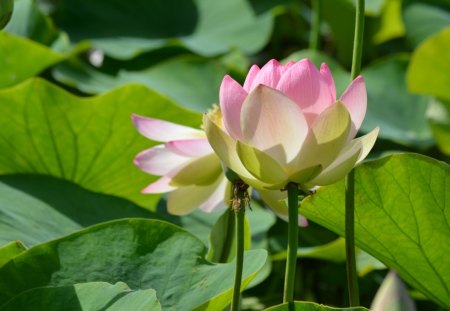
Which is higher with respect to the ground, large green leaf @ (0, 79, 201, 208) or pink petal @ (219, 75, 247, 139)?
large green leaf @ (0, 79, 201, 208)

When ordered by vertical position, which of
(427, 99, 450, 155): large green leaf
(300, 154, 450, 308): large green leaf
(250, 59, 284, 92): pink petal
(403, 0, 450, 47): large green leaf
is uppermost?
(403, 0, 450, 47): large green leaf

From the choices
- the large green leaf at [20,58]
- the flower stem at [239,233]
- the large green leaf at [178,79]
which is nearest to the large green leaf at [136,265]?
the flower stem at [239,233]

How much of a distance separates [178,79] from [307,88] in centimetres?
107

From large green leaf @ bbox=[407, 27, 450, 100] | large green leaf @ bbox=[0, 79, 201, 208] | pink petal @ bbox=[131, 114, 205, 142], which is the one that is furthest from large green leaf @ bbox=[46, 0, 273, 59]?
pink petal @ bbox=[131, 114, 205, 142]

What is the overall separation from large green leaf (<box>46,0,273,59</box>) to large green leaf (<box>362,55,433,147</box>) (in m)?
0.30

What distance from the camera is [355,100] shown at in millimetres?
682

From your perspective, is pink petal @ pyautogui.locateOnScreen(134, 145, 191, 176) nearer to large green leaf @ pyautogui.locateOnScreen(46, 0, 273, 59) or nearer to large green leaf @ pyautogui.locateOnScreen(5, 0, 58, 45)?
large green leaf @ pyautogui.locateOnScreen(5, 0, 58, 45)

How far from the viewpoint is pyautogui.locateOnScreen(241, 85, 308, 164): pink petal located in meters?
0.65

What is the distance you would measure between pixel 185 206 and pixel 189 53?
1.07 m

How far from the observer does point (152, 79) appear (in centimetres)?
175

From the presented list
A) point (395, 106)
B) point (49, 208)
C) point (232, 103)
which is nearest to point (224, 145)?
point (232, 103)

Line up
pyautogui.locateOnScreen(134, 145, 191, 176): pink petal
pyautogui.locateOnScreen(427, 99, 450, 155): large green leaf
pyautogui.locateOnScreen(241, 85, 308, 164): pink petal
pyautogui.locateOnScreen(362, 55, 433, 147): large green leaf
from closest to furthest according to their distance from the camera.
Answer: pyautogui.locateOnScreen(241, 85, 308, 164): pink petal < pyautogui.locateOnScreen(134, 145, 191, 176): pink petal < pyautogui.locateOnScreen(427, 99, 450, 155): large green leaf < pyautogui.locateOnScreen(362, 55, 433, 147): large green leaf

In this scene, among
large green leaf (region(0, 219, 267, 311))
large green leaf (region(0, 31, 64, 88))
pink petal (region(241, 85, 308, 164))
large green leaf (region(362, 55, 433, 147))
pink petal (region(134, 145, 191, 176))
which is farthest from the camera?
large green leaf (region(362, 55, 433, 147))

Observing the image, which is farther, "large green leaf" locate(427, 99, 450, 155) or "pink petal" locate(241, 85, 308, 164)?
"large green leaf" locate(427, 99, 450, 155)
